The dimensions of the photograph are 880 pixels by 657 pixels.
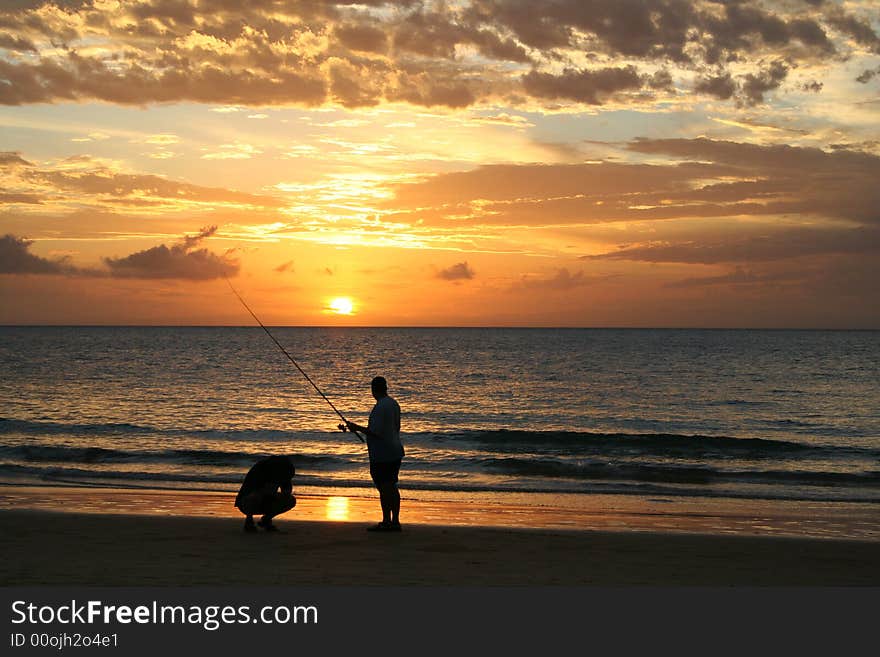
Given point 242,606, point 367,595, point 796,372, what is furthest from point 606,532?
point 796,372

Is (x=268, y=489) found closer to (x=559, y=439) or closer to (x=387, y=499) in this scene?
Answer: (x=387, y=499)

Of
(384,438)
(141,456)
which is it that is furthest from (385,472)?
(141,456)

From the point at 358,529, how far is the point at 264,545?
166 cm

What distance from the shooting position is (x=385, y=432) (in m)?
10.3

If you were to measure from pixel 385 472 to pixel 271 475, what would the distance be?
145 centimetres

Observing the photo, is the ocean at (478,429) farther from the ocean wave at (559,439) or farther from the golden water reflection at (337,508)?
the golden water reflection at (337,508)

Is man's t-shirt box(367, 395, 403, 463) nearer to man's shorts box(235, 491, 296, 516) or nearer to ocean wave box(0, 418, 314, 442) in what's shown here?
man's shorts box(235, 491, 296, 516)

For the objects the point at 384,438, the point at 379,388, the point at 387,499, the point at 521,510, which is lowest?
the point at 521,510

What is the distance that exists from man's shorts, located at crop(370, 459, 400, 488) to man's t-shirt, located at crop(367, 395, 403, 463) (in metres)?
0.06

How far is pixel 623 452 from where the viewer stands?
85.4 feet

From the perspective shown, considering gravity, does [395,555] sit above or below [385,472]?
below

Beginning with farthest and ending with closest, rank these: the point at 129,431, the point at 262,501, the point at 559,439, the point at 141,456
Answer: the point at 559,439
the point at 129,431
the point at 141,456
the point at 262,501

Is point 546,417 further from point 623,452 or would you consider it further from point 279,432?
point 279,432

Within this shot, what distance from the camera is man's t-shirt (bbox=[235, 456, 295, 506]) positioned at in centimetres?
1060
